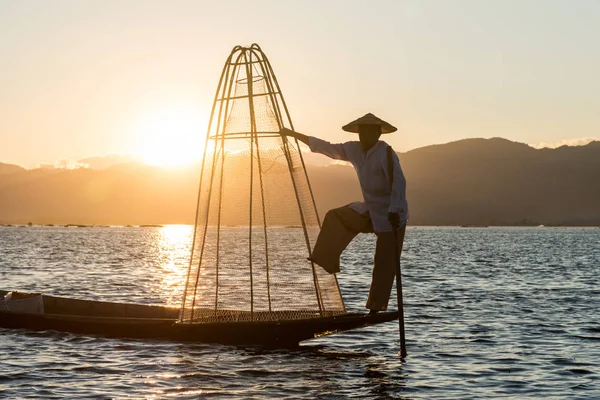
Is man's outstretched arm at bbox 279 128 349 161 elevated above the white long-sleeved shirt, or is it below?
above

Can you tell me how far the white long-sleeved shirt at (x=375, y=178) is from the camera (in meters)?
14.6

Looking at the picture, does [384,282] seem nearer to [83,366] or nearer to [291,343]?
[291,343]

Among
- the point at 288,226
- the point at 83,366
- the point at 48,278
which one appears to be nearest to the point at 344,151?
the point at 288,226

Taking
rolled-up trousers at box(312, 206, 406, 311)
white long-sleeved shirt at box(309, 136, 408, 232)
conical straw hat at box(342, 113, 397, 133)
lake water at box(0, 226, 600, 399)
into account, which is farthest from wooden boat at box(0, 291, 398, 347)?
conical straw hat at box(342, 113, 397, 133)

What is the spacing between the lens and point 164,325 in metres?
18.5

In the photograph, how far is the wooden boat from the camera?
16.4m

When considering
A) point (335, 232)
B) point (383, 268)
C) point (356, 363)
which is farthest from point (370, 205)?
point (356, 363)

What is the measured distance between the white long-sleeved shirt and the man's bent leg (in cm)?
16

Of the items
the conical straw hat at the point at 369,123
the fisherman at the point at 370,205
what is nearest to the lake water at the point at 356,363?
the fisherman at the point at 370,205

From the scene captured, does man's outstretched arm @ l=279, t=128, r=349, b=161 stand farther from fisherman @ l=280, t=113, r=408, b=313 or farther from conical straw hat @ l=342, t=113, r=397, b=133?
conical straw hat @ l=342, t=113, r=397, b=133

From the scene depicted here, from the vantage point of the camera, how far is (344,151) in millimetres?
15070

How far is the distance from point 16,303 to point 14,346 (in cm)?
323

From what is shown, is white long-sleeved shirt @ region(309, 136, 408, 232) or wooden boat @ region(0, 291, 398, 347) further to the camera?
wooden boat @ region(0, 291, 398, 347)

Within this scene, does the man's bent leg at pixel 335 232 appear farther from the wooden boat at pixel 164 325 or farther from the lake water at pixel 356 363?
the lake water at pixel 356 363
